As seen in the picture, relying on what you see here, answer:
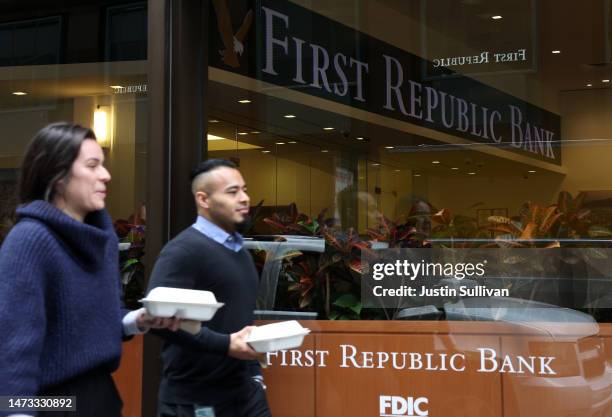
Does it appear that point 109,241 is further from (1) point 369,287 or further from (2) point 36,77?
(2) point 36,77

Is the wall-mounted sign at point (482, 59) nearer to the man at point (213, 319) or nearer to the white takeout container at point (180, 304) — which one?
the man at point (213, 319)

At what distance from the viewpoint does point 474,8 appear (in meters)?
4.45

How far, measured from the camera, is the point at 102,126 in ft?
16.1

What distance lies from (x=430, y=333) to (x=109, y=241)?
2179 millimetres

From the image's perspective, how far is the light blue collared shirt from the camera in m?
2.83

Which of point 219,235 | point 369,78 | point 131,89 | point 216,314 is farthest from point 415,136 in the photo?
point 216,314

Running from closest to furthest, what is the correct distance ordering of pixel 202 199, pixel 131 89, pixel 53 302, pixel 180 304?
pixel 53 302 → pixel 180 304 → pixel 202 199 → pixel 131 89

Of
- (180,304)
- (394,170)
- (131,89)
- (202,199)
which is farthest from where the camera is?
(131,89)

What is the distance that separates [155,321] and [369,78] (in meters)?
2.69

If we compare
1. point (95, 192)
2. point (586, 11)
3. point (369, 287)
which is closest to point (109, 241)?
point (95, 192)

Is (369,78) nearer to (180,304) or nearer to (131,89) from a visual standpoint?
(131,89)

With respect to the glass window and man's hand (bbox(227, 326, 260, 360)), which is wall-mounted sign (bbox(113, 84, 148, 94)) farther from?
man's hand (bbox(227, 326, 260, 360))

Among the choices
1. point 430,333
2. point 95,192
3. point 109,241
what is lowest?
point 430,333

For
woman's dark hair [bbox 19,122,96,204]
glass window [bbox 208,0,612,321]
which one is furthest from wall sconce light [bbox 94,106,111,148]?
woman's dark hair [bbox 19,122,96,204]
